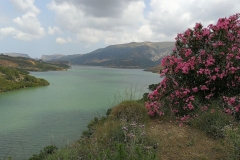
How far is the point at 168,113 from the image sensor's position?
7.82 metres

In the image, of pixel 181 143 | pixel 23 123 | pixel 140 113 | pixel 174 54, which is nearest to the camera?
pixel 181 143

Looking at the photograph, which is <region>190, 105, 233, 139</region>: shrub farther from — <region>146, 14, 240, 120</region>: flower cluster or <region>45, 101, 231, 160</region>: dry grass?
<region>146, 14, 240, 120</region>: flower cluster

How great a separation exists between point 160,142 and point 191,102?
266 cm

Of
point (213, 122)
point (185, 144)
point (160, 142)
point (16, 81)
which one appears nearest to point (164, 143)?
point (160, 142)

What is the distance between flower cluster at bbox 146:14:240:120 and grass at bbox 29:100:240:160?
2.52 feet

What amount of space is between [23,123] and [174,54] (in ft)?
50.4

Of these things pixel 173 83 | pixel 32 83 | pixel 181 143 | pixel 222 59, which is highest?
pixel 222 59

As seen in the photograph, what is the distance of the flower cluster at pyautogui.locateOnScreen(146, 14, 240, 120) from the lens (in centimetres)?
690

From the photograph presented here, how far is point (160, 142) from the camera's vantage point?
5.23 meters

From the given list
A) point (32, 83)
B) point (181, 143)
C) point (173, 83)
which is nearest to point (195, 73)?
point (173, 83)

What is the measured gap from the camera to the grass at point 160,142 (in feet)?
12.8

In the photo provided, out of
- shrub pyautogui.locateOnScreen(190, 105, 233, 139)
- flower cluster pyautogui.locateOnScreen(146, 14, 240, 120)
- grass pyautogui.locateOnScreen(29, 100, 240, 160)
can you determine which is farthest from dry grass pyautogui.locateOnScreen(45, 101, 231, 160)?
flower cluster pyautogui.locateOnScreen(146, 14, 240, 120)

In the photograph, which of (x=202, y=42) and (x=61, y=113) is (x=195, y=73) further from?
(x=61, y=113)

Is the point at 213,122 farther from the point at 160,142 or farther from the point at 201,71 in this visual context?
the point at 201,71
